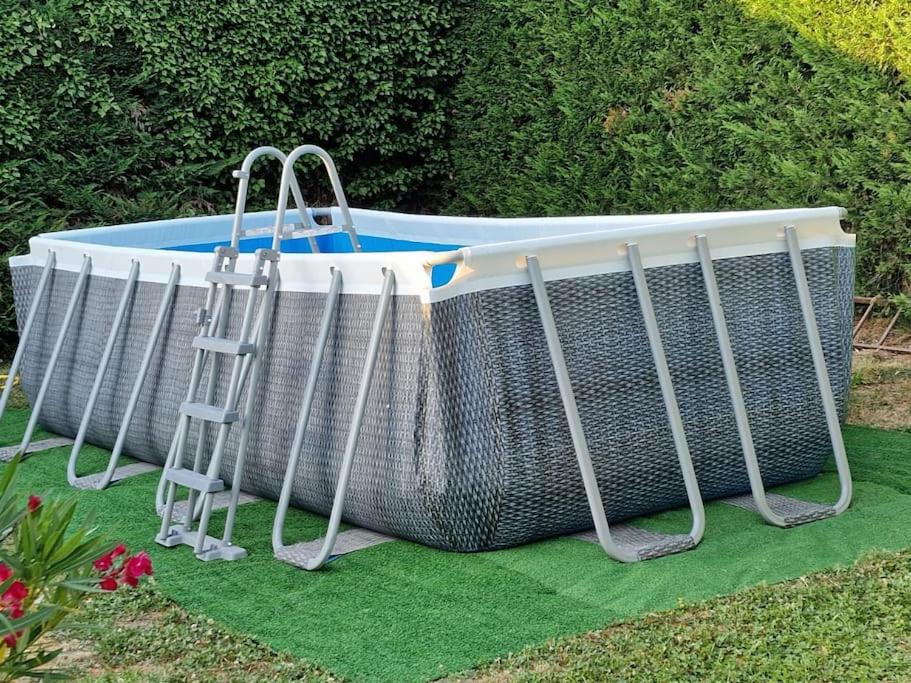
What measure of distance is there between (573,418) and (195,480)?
1.16 m

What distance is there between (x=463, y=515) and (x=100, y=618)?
0.99 m

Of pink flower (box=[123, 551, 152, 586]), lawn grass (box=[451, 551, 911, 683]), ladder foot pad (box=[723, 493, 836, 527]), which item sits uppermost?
pink flower (box=[123, 551, 152, 586])

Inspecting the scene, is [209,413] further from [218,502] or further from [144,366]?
[144,366]

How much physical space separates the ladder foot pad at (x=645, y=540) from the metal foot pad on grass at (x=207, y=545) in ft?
3.29

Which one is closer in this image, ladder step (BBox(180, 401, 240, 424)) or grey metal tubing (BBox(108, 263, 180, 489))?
ladder step (BBox(180, 401, 240, 424))

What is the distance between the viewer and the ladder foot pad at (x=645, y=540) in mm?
3266

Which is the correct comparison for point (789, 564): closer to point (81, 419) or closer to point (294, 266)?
point (294, 266)

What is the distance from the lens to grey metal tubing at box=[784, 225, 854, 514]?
3.65m

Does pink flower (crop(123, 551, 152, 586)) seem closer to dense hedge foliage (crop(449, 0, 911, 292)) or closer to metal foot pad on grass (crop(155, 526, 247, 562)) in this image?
metal foot pad on grass (crop(155, 526, 247, 562))

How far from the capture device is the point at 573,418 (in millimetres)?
3219

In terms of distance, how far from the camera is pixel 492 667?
8.41ft

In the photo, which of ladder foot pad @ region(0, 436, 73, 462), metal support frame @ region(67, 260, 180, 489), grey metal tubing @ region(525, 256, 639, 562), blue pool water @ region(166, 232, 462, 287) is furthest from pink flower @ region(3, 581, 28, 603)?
blue pool water @ region(166, 232, 462, 287)

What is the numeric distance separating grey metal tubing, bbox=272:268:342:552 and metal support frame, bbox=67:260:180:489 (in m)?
1.02

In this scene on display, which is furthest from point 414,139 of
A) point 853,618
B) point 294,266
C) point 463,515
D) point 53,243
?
point 853,618
